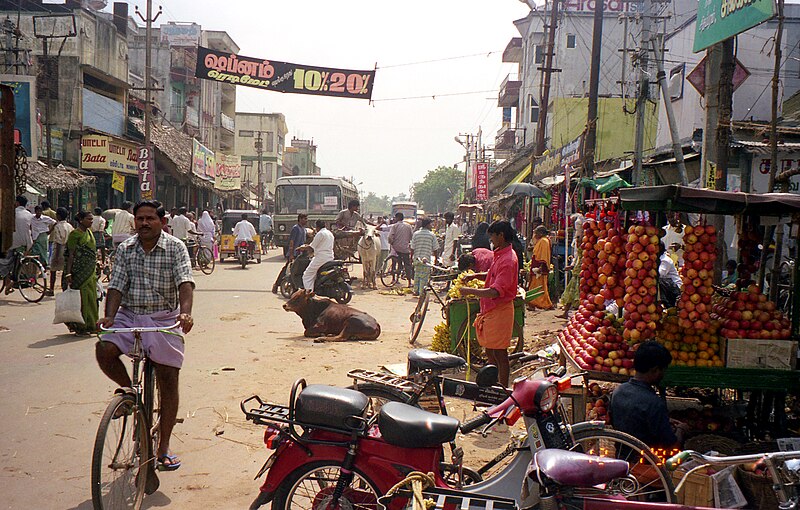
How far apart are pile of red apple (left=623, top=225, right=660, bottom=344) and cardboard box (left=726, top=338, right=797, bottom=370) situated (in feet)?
1.96

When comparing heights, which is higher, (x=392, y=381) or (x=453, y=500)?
(x=392, y=381)

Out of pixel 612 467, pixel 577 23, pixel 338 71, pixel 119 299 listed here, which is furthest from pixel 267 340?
pixel 577 23

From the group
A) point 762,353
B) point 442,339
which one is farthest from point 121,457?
point 442,339

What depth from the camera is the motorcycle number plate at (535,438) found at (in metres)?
3.59

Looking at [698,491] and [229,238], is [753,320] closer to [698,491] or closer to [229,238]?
[698,491]

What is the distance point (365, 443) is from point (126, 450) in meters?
1.56

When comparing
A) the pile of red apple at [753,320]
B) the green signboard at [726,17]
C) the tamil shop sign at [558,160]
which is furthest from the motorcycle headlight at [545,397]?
the tamil shop sign at [558,160]

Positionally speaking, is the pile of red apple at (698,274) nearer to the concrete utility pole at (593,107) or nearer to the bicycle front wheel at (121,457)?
the bicycle front wheel at (121,457)

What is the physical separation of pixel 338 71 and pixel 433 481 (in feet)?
52.3

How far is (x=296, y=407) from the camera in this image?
3695 mm

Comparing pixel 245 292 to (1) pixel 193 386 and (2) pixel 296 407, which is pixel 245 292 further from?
(2) pixel 296 407

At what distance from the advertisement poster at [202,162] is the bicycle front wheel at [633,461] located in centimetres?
2900

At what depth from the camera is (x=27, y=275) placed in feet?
42.8

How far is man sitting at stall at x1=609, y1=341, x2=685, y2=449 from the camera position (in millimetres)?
4266
